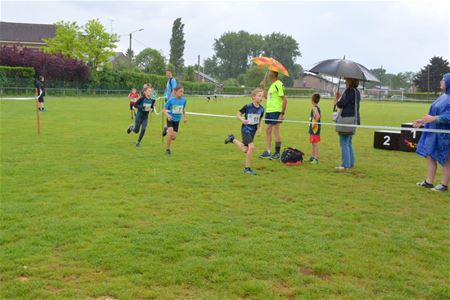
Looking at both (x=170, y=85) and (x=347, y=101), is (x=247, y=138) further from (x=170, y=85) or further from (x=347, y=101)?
(x=170, y=85)

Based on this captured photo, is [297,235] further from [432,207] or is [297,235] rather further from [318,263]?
[432,207]

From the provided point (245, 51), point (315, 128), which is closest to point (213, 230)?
point (315, 128)

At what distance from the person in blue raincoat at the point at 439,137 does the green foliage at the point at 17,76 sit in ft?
131

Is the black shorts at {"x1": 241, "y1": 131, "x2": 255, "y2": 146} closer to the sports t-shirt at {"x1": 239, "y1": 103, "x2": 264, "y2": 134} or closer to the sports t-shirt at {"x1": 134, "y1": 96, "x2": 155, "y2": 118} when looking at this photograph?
the sports t-shirt at {"x1": 239, "y1": 103, "x2": 264, "y2": 134}

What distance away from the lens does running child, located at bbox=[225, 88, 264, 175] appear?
8.77 m

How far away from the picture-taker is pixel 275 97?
35.1 feet

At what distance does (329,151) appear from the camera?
1259 centimetres

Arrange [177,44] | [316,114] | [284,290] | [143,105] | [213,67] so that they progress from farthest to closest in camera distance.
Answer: [213,67] < [177,44] < [143,105] < [316,114] < [284,290]

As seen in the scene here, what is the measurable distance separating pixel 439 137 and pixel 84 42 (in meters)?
58.6

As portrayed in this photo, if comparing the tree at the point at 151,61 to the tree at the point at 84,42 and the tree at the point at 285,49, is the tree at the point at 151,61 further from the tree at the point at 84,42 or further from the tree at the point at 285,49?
the tree at the point at 285,49

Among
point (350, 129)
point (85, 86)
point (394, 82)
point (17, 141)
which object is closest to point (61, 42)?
point (85, 86)

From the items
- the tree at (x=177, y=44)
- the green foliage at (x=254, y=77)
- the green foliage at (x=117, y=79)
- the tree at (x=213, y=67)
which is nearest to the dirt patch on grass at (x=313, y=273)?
the green foliage at (x=117, y=79)

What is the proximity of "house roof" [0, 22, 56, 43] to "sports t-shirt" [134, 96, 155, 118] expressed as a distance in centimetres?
7702

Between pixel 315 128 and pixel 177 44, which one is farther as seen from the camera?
pixel 177 44
